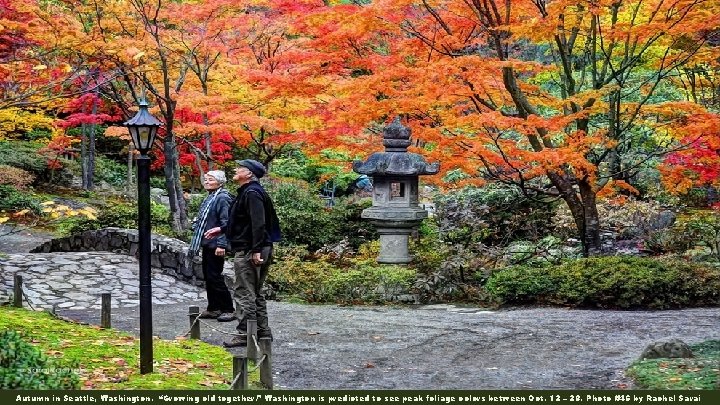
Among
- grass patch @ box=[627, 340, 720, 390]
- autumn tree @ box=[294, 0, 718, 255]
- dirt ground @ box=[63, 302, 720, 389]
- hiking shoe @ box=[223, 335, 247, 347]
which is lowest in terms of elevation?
dirt ground @ box=[63, 302, 720, 389]

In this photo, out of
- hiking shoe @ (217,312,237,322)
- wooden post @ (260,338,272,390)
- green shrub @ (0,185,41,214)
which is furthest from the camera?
green shrub @ (0,185,41,214)

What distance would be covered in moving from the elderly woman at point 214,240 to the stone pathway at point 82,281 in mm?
2441

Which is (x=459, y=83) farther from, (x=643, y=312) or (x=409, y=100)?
(x=643, y=312)

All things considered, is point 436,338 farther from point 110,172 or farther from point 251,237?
point 110,172

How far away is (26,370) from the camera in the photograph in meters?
5.31

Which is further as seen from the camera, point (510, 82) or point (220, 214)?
point (510, 82)

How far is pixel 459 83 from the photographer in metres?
11.6

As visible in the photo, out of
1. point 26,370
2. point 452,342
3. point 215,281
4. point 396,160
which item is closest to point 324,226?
point 396,160

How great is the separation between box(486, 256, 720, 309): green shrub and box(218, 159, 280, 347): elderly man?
469 centimetres

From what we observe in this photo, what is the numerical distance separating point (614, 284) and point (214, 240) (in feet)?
17.4

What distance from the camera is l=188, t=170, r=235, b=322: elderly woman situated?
8875 mm

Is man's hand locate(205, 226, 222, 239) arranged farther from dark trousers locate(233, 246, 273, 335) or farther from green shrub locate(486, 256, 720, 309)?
green shrub locate(486, 256, 720, 309)

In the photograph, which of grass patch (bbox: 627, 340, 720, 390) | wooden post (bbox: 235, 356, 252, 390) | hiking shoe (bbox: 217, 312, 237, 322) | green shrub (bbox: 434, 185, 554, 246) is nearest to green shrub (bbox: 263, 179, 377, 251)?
green shrub (bbox: 434, 185, 554, 246)
